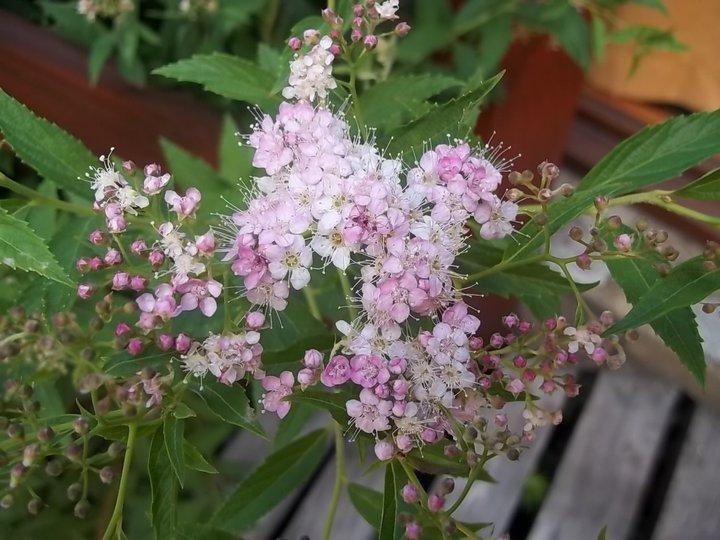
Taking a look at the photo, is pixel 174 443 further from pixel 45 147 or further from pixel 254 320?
pixel 45 147

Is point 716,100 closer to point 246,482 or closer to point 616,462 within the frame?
point 616,462

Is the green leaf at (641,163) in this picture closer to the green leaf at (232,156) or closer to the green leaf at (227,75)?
the green leaf at (227,75)

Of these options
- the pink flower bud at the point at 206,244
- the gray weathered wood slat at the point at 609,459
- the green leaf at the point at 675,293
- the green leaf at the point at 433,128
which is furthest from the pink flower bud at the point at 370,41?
the gray weathered wood slat at the point at 609,459

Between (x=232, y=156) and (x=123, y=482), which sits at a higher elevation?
(x=232, y=156)

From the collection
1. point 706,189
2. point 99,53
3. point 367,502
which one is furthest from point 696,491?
point 99,53

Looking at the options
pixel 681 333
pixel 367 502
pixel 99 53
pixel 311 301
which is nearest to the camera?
pixel 681 333

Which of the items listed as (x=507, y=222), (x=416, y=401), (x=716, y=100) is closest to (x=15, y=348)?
(x=416, y=401)

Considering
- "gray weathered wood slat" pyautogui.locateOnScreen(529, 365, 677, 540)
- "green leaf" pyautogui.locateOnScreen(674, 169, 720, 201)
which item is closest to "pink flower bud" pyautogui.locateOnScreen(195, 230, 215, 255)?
"green leaf" pyautogui.locateOnScreen(674, 169, 720, 201)

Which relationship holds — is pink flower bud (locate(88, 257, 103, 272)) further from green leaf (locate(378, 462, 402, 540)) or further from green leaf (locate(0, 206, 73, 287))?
green leaf (locate(378, 462, 402, 540))
